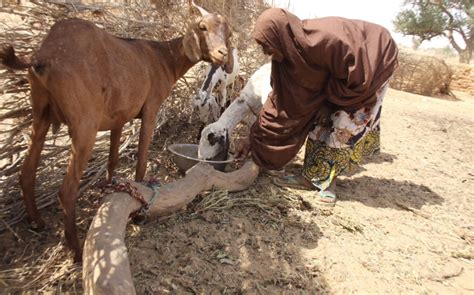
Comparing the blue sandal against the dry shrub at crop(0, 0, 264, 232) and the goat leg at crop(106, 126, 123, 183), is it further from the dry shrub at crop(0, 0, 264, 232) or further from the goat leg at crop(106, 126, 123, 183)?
the goat leg at crop(106, 126, 123, 183)

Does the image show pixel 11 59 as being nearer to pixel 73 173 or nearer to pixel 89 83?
pixel 89 83

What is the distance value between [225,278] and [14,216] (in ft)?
5.33

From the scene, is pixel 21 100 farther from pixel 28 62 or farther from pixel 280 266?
pixel 280 266

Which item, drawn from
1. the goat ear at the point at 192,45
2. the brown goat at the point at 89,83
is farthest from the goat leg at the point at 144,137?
the goat ear at the point at 192,45

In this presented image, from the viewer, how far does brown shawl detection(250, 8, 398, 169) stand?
3367 millimetres

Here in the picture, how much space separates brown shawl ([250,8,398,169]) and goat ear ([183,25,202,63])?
65cm

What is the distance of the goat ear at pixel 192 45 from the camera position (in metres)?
3.05

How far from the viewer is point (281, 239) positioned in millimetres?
3182

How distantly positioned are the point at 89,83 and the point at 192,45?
100cm

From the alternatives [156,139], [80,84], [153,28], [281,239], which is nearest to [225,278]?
[281,239]

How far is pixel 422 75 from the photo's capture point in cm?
1241

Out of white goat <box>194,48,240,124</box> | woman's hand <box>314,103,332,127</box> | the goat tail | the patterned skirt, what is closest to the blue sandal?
the patterned skirt

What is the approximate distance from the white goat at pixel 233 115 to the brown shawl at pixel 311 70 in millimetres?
334

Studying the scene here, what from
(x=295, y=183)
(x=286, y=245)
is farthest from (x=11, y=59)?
(x=295, y=183)
